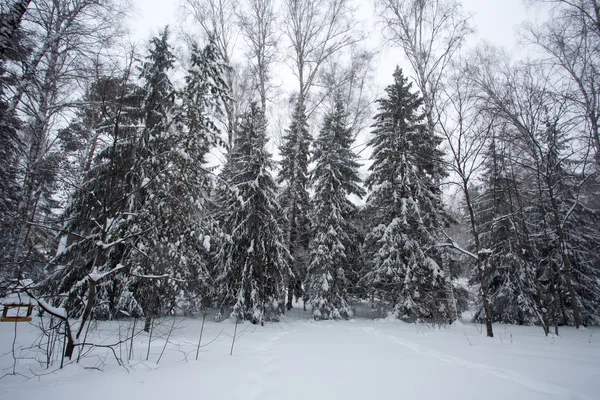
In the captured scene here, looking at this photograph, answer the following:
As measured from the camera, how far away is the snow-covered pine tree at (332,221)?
444 inches

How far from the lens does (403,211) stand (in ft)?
35.2

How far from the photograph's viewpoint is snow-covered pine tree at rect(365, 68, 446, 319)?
1028 centimetres

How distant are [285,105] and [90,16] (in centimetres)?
990

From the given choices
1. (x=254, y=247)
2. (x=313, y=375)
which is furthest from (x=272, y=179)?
(x=313, y=375)

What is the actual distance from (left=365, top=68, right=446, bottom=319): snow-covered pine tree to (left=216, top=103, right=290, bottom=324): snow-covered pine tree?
445 centimetres

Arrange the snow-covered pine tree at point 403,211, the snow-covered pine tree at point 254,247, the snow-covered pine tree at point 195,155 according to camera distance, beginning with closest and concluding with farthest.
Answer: the snow-covered pine tree at point 195,155
the snow-covered pine tree at point 254,247
the snow-covered pine tree at point 403,211

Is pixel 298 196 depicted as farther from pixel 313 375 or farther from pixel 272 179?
pixel 313 375

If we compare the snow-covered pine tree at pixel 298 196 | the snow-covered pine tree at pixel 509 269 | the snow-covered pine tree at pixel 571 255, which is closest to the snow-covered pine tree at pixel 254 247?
the snow-covered pine tree at pixel 298 196

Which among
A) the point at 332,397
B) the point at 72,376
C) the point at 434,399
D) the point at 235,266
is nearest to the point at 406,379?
the point at 434,399

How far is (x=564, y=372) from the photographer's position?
3596 mm

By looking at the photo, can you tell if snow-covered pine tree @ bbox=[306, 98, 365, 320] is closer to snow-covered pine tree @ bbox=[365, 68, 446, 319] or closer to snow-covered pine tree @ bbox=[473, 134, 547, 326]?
snow-covered pine tree @ bbox=[365, 68, 446, 319]

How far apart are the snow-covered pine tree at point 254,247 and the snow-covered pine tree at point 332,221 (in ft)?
6.40

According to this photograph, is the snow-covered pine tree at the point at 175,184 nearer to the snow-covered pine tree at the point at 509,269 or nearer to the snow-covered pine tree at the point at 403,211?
the snow-covered pine tree at the point at 403,211

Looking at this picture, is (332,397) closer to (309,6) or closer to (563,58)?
(563,58)
